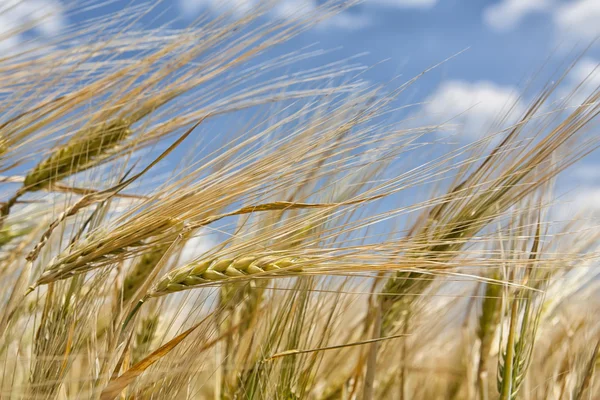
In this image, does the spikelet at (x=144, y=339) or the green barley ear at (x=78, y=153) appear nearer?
the spikelet at (x=144, y=339)

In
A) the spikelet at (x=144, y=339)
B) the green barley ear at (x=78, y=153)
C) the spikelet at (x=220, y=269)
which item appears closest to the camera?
the spikelet at (x=220, y=269)

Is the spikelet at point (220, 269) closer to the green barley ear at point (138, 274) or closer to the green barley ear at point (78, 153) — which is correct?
the green barley ear at point (138, 274)

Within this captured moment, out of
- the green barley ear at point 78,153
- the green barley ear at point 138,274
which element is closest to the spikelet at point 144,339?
the green barley ear at point 138,274

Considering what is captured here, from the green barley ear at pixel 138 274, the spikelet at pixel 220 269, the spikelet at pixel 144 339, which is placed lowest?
the spikelet at pixel 144 339

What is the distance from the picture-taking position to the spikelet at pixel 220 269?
0.80 m

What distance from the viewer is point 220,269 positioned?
32.3 inches

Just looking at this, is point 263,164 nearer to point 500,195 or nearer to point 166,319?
point 500,195

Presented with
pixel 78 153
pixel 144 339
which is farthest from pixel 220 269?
pixel 78 153

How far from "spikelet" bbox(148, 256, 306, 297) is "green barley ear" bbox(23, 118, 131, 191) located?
1.68ft

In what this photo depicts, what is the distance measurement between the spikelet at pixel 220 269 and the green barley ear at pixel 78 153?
513mm

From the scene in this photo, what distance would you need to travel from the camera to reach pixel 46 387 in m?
0.87

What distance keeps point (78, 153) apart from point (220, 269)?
568mm

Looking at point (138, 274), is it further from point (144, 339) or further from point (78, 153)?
point (78, 153)

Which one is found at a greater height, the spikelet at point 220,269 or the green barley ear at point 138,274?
the spikelet at point 220,269
